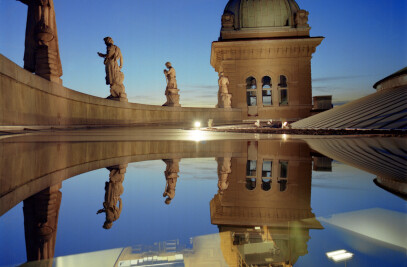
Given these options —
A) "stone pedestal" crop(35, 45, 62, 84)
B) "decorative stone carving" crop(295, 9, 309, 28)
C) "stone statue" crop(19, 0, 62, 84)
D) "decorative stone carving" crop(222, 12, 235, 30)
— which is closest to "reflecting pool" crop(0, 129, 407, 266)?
"stone pedestal" crop(35, 45, 62, 84)

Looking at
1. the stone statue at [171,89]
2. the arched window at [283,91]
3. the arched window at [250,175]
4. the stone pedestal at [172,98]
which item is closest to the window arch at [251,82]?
the arched window at [283,91]

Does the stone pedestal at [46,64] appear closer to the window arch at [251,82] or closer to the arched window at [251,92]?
the arched window at [251,92]

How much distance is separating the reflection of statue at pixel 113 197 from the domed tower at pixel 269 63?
22.2 m

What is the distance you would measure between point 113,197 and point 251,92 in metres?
25.1

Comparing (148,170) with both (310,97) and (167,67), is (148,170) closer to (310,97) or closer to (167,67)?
(167,67)

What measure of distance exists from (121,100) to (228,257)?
1273 cm

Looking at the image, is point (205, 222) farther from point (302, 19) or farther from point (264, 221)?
point (302, 19)

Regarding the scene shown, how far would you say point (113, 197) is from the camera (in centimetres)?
121

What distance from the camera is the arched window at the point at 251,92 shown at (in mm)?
25484

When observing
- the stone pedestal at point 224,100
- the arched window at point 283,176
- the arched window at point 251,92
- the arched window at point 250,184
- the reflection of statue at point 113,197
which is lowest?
the reflection of statue at point 113,197

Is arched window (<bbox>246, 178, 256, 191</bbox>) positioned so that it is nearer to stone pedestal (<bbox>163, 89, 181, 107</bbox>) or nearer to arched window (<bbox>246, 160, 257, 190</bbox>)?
arched window (<bbox>246, 160, 257, 190</bbox>)

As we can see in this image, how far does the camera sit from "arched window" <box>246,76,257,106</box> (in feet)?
83.6

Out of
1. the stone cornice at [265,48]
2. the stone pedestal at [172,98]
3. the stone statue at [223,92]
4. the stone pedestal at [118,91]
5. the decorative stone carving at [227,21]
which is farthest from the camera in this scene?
the decorative stone carving at [227,21]

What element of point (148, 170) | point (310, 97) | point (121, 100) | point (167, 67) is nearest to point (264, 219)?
point (148, 170)
